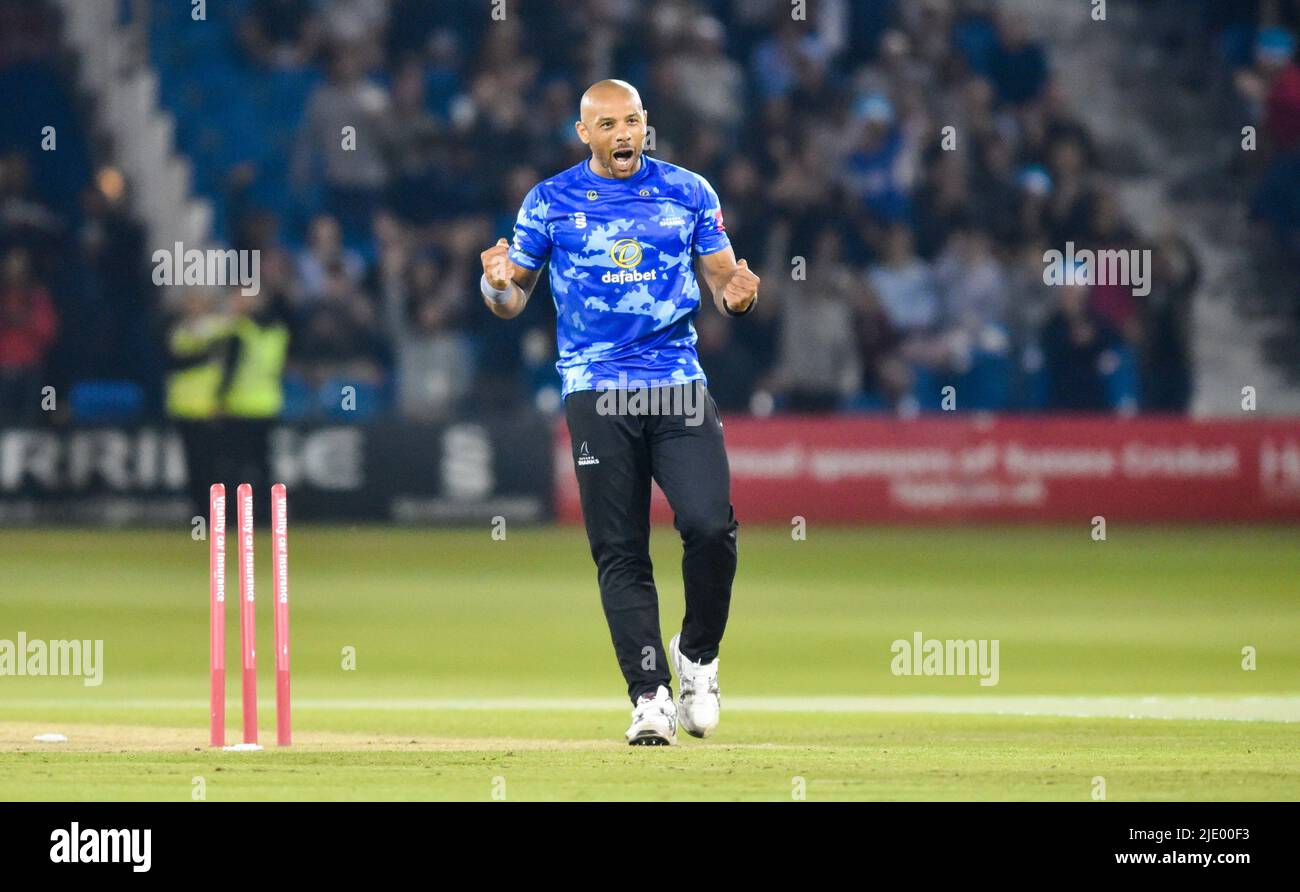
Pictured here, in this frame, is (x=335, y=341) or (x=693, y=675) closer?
(x=693, y=675)

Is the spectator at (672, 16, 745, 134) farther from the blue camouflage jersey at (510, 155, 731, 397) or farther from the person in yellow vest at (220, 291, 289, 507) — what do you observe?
the blue camouflage jersey at (510, 155, 731, 397)

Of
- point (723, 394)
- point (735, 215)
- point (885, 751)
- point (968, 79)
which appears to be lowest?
point (885, 751)

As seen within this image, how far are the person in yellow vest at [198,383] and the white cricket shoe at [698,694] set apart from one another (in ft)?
42.1

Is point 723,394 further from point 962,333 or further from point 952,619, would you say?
point 952,619

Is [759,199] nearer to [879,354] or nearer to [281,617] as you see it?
[879,354]

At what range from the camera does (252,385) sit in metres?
21.8

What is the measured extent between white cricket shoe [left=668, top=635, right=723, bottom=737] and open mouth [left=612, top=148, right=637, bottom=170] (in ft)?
6.32

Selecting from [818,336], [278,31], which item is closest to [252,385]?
[818,336]

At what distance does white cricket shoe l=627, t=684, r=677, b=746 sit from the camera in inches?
362

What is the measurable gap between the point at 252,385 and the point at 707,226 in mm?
12915

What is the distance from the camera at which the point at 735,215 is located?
79.2 ft
